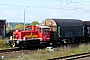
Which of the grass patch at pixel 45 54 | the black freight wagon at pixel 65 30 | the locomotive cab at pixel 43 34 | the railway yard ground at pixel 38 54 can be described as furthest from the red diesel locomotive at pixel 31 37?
the grass patch at pixel 45 54

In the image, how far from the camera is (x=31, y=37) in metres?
23.7

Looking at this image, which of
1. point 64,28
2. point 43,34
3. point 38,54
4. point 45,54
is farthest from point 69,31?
point 38,54

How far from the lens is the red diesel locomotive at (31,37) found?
22970mm

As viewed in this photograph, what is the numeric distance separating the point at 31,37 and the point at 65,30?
6.02 metres

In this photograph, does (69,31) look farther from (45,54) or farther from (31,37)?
(45,54)

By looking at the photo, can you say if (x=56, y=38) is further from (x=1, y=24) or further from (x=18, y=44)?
(x=1, y=24)

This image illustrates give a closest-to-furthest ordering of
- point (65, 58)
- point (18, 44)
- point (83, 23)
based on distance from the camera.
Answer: point (65, 58) < point (18, 44) < point (83, 23)

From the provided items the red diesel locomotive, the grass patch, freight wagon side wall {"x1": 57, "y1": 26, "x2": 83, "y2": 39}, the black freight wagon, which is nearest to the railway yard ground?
the grass patch

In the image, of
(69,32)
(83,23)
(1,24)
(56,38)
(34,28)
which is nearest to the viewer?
(34,28)

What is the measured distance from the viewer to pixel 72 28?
1147 inches

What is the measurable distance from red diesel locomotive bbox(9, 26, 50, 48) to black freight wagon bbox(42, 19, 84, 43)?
1.65 metres

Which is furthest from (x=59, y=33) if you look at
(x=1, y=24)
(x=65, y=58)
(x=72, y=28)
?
(x=1, y=24)

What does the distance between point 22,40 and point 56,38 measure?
17.2ft

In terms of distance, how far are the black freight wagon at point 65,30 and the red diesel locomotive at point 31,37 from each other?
1650mm
